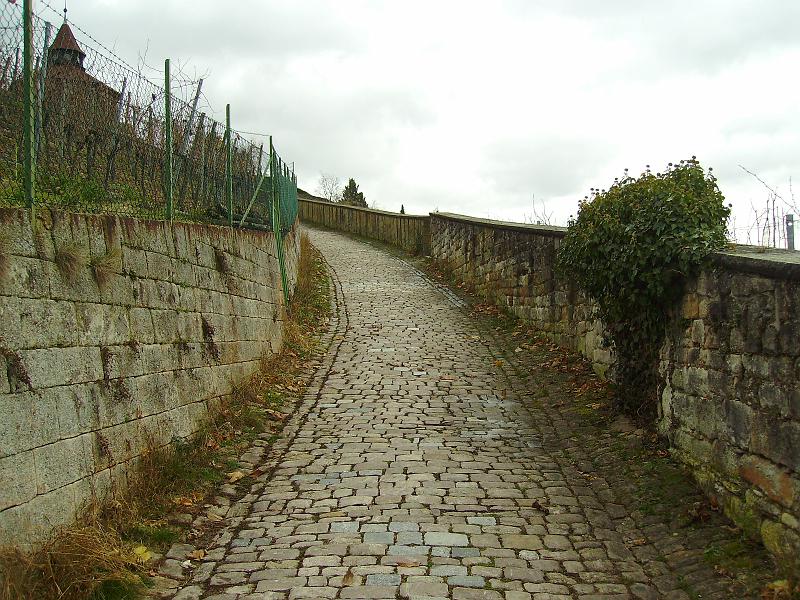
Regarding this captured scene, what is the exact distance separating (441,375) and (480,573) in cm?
574

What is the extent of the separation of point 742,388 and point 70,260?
15.7 ft

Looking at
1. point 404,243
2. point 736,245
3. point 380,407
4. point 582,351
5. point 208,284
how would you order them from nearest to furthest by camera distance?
1. point 736,245
2. point 208,284
3. point 380,407
4. point 582,351
5. point 404,243

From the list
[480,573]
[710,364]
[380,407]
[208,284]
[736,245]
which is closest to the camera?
[480,573]

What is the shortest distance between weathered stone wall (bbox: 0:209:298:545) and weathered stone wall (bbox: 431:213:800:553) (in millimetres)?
4466

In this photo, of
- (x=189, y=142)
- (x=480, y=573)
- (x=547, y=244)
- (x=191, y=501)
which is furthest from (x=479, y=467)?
(x=547, y=244)

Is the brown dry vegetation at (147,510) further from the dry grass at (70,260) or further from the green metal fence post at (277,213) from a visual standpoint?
the green metal fence post at (277,213)

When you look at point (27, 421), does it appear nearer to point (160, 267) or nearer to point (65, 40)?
point (160, 267)

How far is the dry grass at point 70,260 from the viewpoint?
4.98m

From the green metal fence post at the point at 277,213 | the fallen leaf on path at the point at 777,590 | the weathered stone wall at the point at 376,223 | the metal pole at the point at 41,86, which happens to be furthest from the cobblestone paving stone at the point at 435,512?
the weathered stone wall at the point at 376,223

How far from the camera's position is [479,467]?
7.20 metres

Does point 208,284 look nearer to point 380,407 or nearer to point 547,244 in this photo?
point 380,407

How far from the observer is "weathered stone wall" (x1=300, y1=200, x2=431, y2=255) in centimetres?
2423

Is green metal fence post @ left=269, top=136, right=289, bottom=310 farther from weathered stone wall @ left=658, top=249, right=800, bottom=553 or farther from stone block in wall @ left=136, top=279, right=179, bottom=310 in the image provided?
weathered stone wall @ left=658, top=249, right=800, bottom=553


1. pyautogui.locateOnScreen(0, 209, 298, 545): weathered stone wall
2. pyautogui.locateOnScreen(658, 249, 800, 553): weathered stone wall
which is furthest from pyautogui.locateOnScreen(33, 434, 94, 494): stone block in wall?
pyautogui.locateOnScreen(658, 249, 800, 553): weathered stone wall
